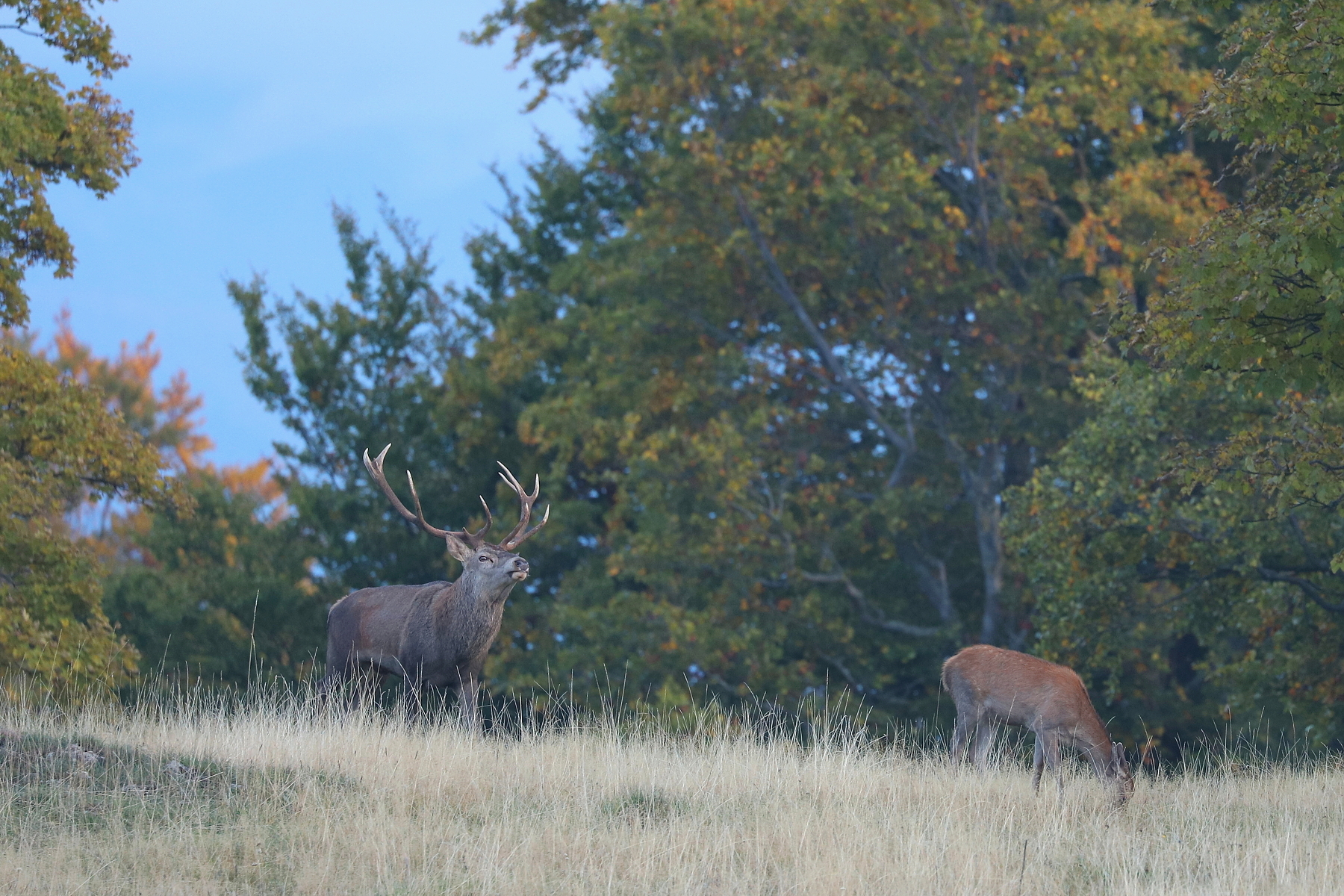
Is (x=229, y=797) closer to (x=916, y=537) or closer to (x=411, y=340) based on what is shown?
(x=916, y=537)

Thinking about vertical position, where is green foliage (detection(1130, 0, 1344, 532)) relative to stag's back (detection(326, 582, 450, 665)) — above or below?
above

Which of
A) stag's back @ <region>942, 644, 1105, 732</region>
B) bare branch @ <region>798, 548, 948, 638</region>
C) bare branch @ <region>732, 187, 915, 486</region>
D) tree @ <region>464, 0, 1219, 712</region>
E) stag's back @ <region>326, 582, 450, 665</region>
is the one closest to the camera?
stag's back @ <region>942, 644, 1105, 732</region>

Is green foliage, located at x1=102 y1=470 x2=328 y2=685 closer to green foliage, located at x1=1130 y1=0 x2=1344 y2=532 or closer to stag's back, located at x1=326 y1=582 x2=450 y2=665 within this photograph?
stag's back, located at x1=326 y1=582 x2=450 y2=665

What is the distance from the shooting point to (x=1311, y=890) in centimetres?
773

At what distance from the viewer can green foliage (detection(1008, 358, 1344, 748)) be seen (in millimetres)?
16859

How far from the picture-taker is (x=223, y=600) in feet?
101

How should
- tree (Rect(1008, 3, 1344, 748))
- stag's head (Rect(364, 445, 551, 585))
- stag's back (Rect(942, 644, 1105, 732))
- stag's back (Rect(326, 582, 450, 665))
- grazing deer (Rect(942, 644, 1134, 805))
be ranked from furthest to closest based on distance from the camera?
stag's back (Rect(326, 582, 450, 665)) < stag's head (Rect(364, 445, 551, 585)) < stag's back (Rect(942, 644, 1105, 732)) < grazing deer (Rect(942, 644, 1134, 805)) < tree (Rect(1008, 3, 1344, 748))

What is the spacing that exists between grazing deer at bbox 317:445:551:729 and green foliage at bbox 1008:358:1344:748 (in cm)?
712

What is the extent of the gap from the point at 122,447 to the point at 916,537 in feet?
46.7

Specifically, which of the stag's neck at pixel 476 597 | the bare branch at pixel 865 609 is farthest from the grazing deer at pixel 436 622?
the bare branch at pixel 865 609

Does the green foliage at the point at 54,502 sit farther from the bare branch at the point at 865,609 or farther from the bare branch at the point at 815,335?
the bare branch at the point at 815,335

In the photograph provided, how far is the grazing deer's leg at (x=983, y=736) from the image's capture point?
496 inches

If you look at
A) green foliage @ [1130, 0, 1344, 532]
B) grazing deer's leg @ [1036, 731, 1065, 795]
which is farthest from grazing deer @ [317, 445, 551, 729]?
green foliage @ [1130, 0, 1344, 532]

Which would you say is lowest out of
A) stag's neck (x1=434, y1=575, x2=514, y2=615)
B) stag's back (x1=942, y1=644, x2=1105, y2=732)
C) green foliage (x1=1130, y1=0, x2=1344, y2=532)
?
stag's back (x1=942, y1=644, x2=1105, y2=732)
